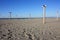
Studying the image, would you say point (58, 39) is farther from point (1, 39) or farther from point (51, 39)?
point (1, 39)

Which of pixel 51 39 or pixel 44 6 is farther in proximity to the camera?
pixel 44 6

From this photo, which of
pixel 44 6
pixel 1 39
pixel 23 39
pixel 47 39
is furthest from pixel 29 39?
pixel 44 6

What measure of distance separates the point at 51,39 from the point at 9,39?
399 centimetres

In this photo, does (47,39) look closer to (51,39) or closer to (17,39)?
(51,39)

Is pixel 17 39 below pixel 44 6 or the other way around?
below

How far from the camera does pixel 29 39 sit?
542 inches

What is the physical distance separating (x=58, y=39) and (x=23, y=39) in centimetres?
334

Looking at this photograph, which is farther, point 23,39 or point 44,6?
point 44,6

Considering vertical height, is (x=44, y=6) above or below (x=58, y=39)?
above

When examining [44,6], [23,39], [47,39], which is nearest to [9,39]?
[23,39]

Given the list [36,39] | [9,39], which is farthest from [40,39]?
[9,39]

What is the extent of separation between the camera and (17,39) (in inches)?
545

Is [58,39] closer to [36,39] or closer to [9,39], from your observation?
[36,39]

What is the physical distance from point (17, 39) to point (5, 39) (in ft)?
3.70
